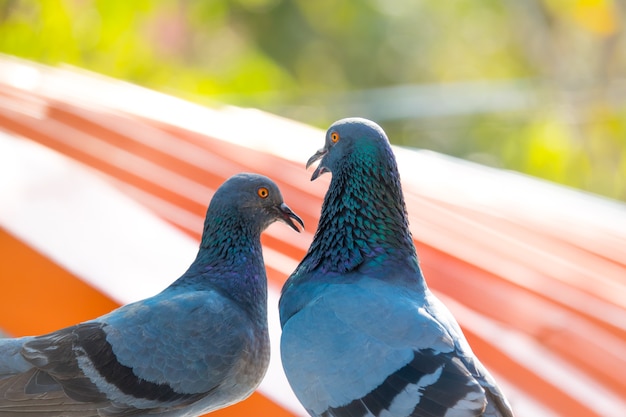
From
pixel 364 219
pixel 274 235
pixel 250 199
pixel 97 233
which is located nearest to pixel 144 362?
pixel 250 199

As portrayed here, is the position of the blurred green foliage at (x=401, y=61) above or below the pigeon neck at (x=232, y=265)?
above

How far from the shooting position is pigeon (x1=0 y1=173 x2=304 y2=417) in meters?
2.98

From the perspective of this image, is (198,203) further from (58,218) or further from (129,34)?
(129,34)

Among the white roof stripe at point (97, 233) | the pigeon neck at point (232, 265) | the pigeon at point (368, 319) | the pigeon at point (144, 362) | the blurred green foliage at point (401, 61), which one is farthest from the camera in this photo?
the blurred green foliage at point (401, 61)

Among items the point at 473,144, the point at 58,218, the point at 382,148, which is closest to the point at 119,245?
the point at 58,218

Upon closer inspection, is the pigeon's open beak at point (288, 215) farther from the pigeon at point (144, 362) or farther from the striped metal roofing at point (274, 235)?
the striped metal roofing at point (274, 235)

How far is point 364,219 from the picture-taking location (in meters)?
3.14

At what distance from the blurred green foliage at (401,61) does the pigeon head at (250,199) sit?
26.5ft

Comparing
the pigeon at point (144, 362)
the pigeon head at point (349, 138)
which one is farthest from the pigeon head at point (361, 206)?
the pigeon at point (144, 362)

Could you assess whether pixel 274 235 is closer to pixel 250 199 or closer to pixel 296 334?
pixel 250 199

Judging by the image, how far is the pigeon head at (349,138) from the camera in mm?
3076

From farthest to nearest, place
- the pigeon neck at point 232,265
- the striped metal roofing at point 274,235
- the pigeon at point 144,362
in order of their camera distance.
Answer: the striped metal roofing at point 274,235, the pigeon neck at point 232,265, the pigeon at point 144,362

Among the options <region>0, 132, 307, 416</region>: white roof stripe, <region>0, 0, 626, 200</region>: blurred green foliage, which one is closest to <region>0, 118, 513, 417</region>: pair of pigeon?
<region>0, 132, 307, 416</region>: white roof stripe

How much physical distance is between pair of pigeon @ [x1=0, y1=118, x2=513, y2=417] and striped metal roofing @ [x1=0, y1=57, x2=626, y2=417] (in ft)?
1.18
